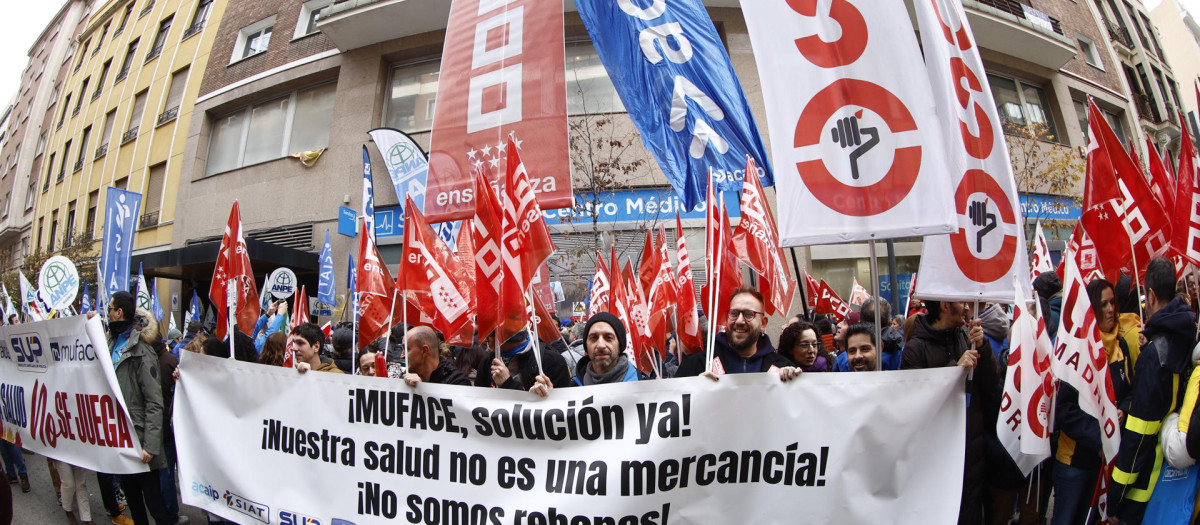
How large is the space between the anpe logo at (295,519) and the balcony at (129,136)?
2335 cm

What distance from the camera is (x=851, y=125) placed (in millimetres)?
2568

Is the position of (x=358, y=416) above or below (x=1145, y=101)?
below

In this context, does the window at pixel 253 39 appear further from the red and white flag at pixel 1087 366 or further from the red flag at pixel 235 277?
the red and white flag at pixel 1087 366

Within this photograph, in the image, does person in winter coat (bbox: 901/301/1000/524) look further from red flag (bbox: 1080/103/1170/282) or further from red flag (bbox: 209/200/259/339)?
red flag (bbox: 209/200/259/339)

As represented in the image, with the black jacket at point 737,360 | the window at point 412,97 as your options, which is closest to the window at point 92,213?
the window at point 412,97

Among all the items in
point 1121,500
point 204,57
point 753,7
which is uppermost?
point 204,57

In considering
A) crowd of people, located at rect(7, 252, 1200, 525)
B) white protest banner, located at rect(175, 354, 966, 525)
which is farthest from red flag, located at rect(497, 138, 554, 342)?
white protest banner, located at rect(175, 354, 966, 525)

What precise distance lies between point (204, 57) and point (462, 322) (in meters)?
20.8

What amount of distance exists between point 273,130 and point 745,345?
1779 centimetres

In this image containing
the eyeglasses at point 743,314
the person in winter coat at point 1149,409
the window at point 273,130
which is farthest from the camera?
the window at point 273,130

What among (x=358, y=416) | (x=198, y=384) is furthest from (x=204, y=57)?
(x=358, y=416)

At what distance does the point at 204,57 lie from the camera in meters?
19.7

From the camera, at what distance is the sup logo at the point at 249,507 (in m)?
3.19

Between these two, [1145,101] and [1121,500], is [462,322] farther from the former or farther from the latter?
[1145,101]
